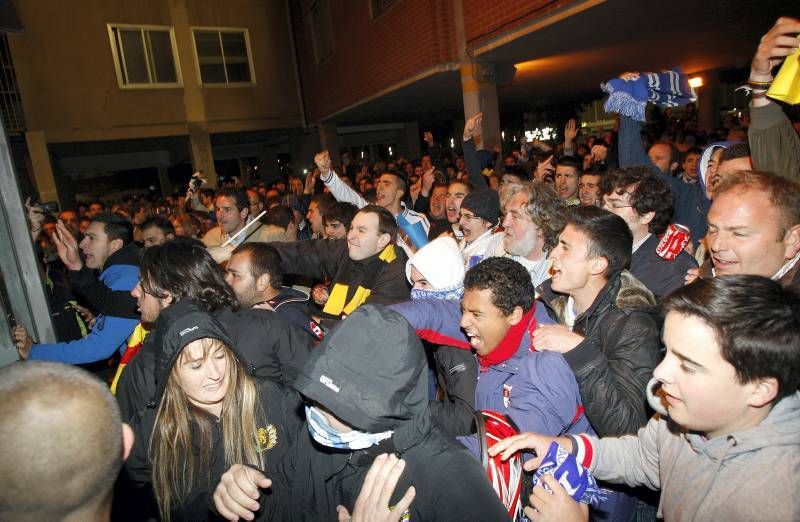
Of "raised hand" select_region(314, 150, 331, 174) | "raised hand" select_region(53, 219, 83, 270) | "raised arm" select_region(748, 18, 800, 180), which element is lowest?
"raised hand" select_region(53, 219, 83, 270)

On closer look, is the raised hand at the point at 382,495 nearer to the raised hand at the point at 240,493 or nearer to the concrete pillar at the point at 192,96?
the raised hand at the point at 240,493

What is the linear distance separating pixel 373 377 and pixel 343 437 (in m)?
0.28

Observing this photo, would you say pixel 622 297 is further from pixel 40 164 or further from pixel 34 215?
pixel 40 164

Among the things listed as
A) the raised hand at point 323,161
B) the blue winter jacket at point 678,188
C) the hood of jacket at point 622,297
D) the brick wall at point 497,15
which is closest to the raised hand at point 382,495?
the hood of jacket at point 622,297

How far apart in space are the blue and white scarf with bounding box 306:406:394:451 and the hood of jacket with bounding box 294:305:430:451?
2.9 inches

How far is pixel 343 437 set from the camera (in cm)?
155

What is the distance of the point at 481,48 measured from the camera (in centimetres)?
860

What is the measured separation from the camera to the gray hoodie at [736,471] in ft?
4.39

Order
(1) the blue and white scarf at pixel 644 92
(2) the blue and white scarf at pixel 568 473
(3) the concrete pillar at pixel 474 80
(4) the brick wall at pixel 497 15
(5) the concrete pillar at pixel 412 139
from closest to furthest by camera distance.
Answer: (2) the blue and white scarf at pixel 568 473 → (1) the blue and white scarf at pixel 644 92 → (4) the brick wall at pixel 497 15 → (3) the concrete pillar at pixel 474 80 → (5) the concrete pillar at pixel 412 139

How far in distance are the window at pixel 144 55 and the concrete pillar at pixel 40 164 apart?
3.45 meters

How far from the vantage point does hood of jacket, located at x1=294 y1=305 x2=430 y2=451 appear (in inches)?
56.7

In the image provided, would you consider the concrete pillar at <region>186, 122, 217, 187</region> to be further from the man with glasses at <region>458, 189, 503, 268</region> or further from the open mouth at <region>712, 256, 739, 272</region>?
the open mouth at <region>712, 256, 739, 272</region>

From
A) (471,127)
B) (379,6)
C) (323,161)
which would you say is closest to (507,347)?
(323,161)

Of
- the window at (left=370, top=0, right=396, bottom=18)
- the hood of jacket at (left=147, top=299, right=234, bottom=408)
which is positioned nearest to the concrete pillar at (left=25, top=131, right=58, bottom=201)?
the window at (left=370, top=0, right=396, bottom=18)
